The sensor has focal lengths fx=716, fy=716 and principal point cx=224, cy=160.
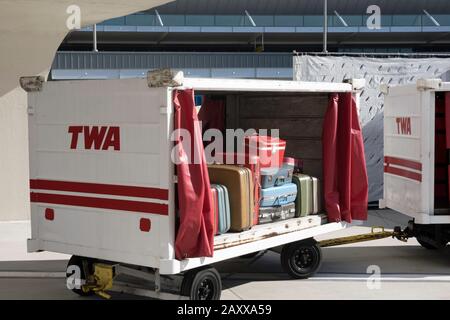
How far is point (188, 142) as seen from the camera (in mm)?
6320

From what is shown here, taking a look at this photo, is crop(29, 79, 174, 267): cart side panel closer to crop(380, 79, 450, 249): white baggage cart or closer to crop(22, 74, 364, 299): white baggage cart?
crop(22, 74, 364, 299): white baggage cart

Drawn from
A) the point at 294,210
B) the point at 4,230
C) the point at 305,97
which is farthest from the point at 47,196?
the point at 4,230

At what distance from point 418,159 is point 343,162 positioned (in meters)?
1.16

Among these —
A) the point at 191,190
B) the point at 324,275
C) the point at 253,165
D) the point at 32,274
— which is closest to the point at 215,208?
A: the point at 191,190

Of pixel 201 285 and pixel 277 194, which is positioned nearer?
pixel 201 285

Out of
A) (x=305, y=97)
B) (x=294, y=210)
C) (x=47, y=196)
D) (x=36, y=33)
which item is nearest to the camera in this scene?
(x=47, y=196)

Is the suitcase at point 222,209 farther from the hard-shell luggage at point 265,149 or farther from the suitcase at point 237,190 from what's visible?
the hard-shell luggage at point 265,149

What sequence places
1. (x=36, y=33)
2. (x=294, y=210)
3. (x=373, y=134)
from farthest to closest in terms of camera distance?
(x=373, y=134)
(x=36, y=33)
(x=294, y=210)

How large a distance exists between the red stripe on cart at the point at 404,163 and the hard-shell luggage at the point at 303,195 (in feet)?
5.08

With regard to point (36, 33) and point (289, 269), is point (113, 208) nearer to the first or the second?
point (289, 269)

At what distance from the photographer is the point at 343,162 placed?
8430 millimetres

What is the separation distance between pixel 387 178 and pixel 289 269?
112 inches

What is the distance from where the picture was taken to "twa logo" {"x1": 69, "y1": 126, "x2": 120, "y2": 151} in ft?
21.6

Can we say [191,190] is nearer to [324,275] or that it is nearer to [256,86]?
[256,86]
